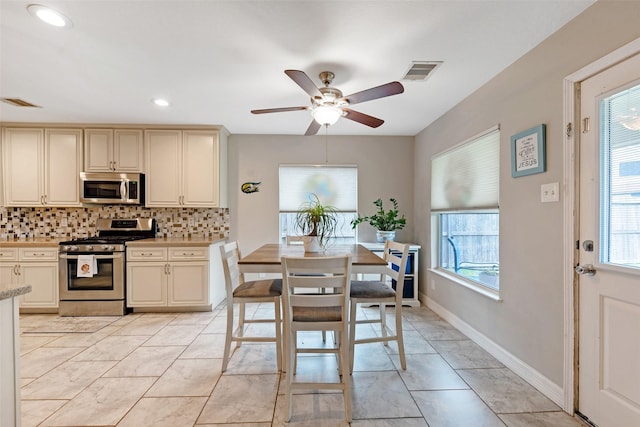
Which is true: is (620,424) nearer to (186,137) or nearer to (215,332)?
(215,332)

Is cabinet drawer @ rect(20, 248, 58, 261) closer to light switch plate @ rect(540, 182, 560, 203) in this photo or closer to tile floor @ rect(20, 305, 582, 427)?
tile floor @ rect(20, 305, 582, 427)

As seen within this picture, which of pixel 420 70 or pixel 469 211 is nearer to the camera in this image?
pixel 420 70

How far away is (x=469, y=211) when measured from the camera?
304cm

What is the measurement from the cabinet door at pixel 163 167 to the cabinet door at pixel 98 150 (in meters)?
0.47

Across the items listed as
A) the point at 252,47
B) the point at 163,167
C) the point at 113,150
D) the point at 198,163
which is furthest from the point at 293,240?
the point at 113,150

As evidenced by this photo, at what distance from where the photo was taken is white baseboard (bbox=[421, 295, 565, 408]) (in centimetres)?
195

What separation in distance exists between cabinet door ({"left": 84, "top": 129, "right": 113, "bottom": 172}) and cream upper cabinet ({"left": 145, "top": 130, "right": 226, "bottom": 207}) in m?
0.50

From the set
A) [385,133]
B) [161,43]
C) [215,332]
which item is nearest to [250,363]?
[215,332]

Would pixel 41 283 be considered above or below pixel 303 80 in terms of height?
below

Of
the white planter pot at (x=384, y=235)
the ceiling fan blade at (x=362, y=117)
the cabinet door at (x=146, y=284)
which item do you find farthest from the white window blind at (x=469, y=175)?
the cabinet door at (x=146, y=284)

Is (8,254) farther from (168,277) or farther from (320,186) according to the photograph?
(320,186)

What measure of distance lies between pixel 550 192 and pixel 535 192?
0.50ft

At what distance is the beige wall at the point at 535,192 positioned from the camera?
1.71 meters

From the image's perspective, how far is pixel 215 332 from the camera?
312 cm
